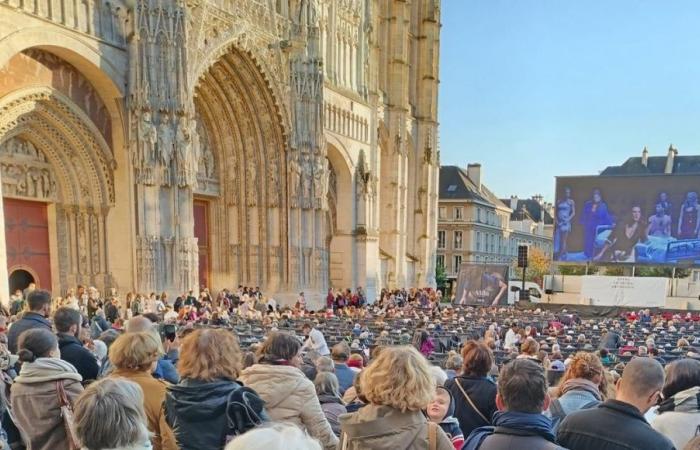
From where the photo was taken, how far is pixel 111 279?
18.1 metres

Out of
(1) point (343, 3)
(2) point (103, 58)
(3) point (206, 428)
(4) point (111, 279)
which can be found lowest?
(4) point (111, 279)

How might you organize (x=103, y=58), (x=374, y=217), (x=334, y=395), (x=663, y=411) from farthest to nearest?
(x=374, y=217)
(x=103, y=58)
(x=334, y=395)
(x=663, y=411)

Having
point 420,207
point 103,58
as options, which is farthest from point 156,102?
point 420,207

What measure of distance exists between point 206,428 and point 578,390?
2601mm

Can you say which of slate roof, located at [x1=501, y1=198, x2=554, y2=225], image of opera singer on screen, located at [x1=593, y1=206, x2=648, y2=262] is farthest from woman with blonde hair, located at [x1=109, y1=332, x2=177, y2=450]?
slate roof, located at [x1=501, y1=198, x2=554, y2=225]

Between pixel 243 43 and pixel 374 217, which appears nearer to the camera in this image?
pixel 243 43

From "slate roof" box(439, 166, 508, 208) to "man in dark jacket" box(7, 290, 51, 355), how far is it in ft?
167

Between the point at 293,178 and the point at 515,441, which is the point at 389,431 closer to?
the point at 515,441

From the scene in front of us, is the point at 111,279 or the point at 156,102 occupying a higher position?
the point at 156,102

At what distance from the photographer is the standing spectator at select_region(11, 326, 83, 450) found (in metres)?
2.92

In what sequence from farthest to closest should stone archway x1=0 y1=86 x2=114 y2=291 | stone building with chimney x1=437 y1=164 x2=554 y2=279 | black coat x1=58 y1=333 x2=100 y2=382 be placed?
stone building with chimney x1=437 y1=164 x2=554 y2=279 < stone archway x1=0 y1=86 x2=114 y2=291 < black coat x1=58 y1=333 x2=100 y2=382

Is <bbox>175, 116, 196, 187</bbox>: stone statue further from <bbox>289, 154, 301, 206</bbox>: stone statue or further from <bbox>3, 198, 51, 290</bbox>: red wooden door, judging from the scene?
<bbox>289, 154, 301, 206</bbox>: stone statue

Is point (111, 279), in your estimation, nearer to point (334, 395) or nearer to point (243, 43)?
point (243, 43)

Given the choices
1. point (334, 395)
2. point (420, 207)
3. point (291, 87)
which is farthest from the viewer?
point (420, 207)
